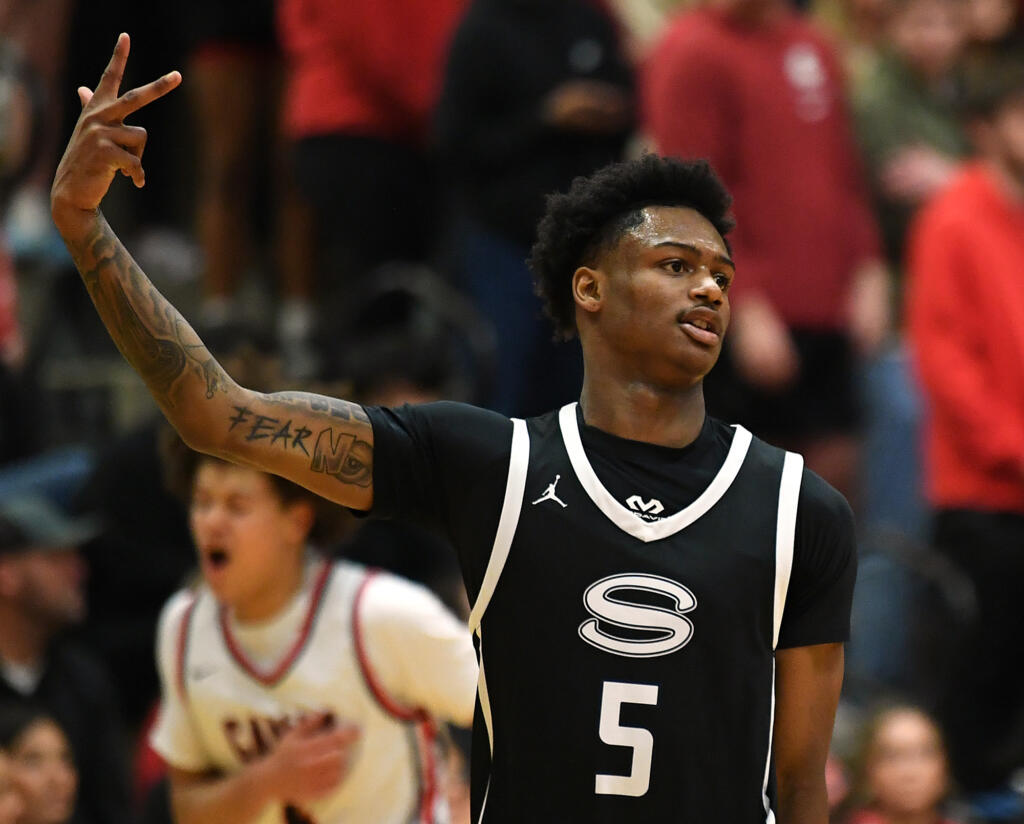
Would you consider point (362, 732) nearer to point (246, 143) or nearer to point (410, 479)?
point (410, 479)

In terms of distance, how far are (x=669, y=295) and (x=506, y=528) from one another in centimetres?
50

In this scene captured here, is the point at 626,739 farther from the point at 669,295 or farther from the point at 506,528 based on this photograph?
the point at 669,295

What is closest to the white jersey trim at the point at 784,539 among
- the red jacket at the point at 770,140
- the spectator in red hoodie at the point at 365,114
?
the red jacket at the point at 770,140

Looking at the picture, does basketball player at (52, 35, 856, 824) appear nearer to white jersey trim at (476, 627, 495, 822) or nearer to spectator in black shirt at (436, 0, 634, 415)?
white jersey trim at (476, 627, 495, 822)

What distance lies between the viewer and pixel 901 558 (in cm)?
704

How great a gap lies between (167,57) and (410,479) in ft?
17.8

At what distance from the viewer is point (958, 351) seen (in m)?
6.80

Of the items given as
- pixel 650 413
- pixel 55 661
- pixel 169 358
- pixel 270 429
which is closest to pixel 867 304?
pixel 55 661

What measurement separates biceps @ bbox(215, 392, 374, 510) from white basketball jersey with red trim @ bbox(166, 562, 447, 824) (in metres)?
1.30

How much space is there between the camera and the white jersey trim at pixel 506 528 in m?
3.29

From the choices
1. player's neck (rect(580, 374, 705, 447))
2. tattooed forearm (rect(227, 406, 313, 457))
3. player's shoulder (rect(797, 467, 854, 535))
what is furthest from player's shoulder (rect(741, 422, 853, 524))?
tattooed forearm (rect(227, 406, 313, 457))

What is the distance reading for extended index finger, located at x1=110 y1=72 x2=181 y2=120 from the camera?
3.00 meters

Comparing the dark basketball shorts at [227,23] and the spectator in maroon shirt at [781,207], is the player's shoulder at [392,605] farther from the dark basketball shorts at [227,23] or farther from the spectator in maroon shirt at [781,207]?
the dark basketball shorts at [227,23]

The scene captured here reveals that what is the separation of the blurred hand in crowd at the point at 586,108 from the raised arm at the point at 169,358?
146 inches
